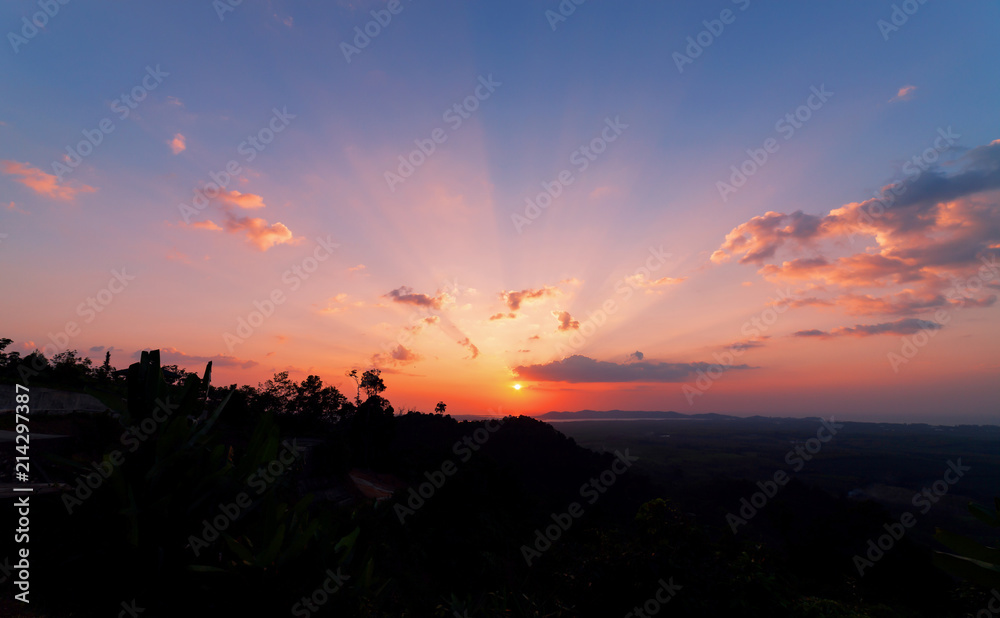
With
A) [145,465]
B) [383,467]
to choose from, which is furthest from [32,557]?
[383,467]

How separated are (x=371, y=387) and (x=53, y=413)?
2521 cm

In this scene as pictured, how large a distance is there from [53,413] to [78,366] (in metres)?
6.20

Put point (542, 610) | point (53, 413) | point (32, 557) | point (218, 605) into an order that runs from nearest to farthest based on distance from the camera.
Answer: point (218, 605), point (32, 557), point (542, 610), point (53, 413)

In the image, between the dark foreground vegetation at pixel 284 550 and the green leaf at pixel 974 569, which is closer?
the green leaf at pixel 974 569

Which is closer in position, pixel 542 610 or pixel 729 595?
pixel 542 610

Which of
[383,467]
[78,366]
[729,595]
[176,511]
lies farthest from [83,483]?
[383,467]

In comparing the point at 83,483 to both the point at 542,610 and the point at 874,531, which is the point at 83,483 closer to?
the point at 542,610

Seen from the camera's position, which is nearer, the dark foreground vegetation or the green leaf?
the green leaf

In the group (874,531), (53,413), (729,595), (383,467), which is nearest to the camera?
(729,595)

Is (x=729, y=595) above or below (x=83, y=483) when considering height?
below

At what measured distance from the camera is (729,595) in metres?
6.71

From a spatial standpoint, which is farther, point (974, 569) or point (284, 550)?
point (284, 550)

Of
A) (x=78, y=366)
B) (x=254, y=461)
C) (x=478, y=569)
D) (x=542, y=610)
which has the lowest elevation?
(x=478, y=569)

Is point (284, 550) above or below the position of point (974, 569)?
above
